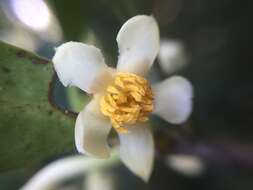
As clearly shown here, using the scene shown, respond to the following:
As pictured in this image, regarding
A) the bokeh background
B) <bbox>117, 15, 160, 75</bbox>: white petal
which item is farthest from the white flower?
the bokeh background

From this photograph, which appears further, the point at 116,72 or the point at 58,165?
the point at 58,165

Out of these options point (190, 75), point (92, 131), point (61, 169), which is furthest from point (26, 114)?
point (190, 75)

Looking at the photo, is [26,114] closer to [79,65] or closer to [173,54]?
[79,65]

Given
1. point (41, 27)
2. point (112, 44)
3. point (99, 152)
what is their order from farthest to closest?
point (41, 27)
point (112, 44)
point (99, 152)

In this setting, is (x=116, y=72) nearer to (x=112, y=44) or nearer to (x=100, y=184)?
(x=112, y=44)

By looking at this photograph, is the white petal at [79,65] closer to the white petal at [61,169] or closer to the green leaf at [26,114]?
the green leaf at [26,114]

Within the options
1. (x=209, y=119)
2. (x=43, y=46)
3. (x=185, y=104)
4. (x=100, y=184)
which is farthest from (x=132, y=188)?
(x=185, y=104)

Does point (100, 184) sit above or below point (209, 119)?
below

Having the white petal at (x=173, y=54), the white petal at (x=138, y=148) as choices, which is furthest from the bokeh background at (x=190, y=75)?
the white petal at (x=138, y=148)
